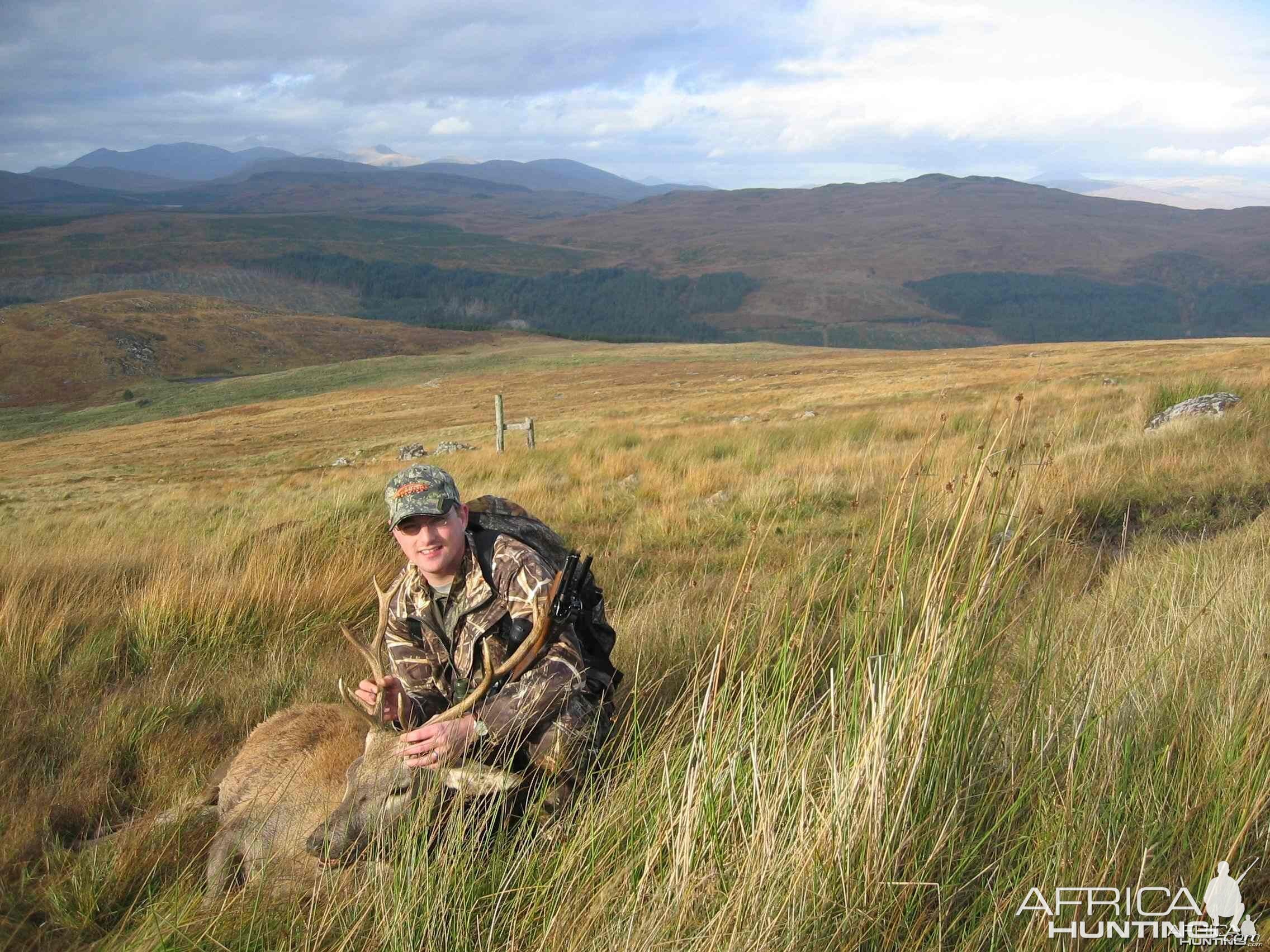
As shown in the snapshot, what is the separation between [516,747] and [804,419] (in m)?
14.6

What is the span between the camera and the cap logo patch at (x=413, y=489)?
300cm

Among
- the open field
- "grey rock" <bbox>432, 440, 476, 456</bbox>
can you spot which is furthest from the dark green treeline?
the open field

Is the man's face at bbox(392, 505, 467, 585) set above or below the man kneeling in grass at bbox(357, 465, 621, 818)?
above

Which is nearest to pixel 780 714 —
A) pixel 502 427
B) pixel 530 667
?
pixel 530 667

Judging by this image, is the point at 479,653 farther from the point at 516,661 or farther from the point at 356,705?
the point at 356,705

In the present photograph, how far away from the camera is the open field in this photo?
2.13 meters

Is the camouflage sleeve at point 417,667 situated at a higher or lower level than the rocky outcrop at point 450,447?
higher

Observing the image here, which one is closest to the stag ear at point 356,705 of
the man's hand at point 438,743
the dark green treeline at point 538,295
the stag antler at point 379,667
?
the stag antler at point 379,667

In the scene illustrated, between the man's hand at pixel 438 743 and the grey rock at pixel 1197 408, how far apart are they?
29.6 ft

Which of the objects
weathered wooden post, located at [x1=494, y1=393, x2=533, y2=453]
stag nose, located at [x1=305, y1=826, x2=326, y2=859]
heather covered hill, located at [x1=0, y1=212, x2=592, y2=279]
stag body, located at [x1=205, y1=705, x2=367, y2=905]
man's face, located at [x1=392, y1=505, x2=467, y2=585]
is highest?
heather covered hill, located at [x1=0, y1=212, x2=592, y2=279]

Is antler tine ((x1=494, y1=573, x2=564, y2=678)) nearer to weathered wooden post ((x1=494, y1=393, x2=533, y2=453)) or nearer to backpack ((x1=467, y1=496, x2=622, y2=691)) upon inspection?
backpack ((x1=467, y1=496, x2=622, y2=691))

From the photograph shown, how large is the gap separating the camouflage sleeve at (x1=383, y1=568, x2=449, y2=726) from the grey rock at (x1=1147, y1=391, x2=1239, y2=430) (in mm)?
8711

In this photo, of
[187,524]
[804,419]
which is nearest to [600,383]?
[804,419]

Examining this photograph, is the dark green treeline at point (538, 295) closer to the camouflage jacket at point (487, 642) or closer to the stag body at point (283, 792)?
the stag body at point (283, 792)
